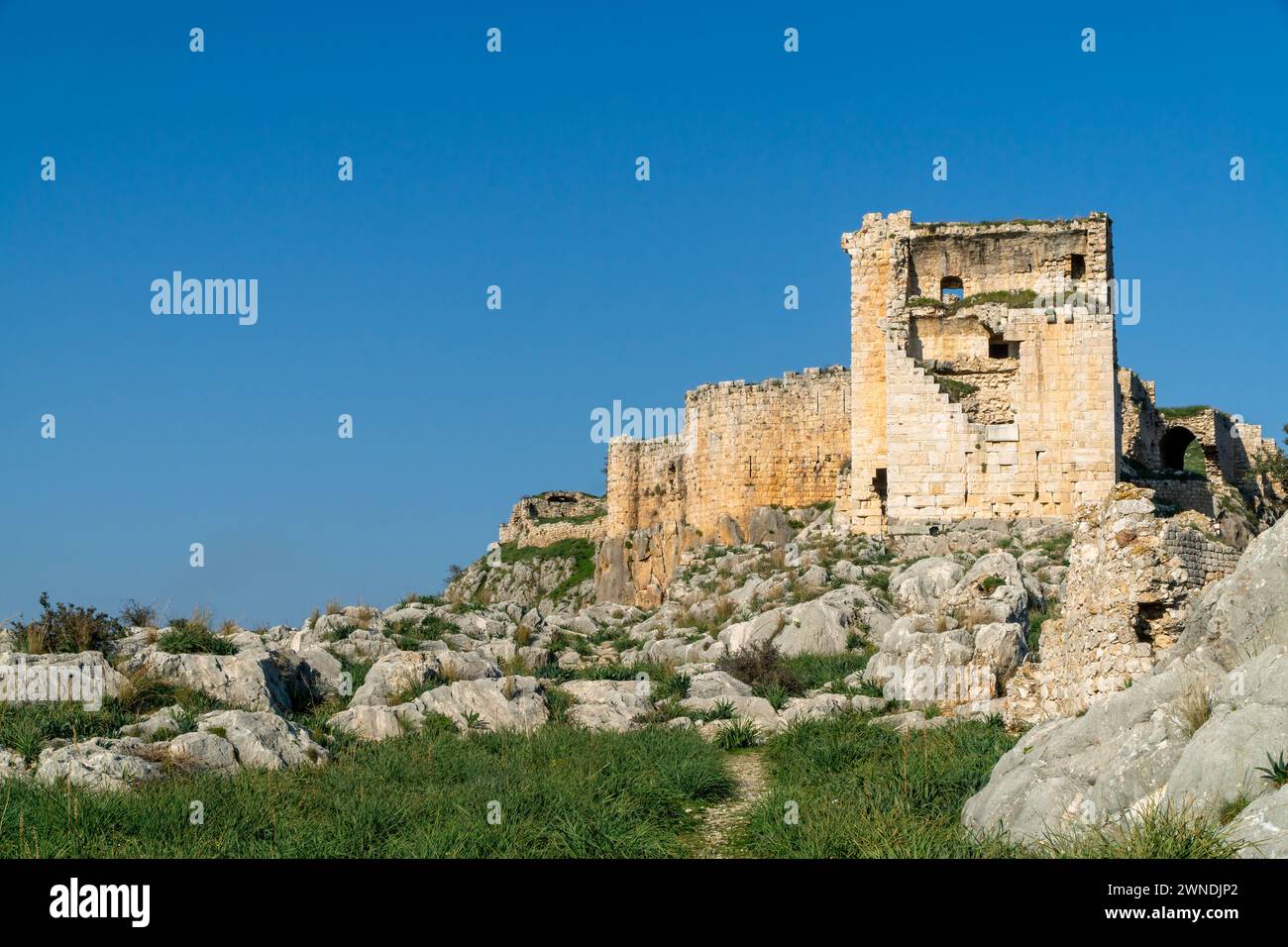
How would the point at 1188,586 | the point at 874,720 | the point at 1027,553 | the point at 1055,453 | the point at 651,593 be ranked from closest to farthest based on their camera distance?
the point at 1188,586, the point at 874,720, the point at 1027,553, the point at 1055,453, the point at 651,593

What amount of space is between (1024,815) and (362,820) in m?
4.13

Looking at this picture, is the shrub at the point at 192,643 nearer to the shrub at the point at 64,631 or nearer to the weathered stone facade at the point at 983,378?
the shrub at the point at 64,631

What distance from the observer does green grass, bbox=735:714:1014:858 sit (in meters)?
7.43

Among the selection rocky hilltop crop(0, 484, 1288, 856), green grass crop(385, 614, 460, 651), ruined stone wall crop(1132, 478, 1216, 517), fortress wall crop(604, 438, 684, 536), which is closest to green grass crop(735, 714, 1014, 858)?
rocky hilltop crop(0, 484, 1288, 856)

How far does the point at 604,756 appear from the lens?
1032 cm

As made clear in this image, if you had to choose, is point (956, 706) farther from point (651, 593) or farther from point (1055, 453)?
point (651, 593)

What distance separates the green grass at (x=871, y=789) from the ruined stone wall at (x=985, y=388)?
1092cm

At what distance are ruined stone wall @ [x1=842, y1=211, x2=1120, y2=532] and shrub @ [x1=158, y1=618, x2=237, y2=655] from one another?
39.9 feet

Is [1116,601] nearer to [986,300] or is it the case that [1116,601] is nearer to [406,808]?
[406,808]

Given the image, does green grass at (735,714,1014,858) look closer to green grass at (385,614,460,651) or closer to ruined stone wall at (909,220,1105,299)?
green grass at (385,614,460,651)

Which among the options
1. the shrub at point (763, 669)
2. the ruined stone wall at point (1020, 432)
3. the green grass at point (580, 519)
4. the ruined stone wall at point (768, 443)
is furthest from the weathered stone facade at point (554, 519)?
the shrub at point (763, 669)

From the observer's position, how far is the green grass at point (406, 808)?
306 inches

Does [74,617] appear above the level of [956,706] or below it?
above
